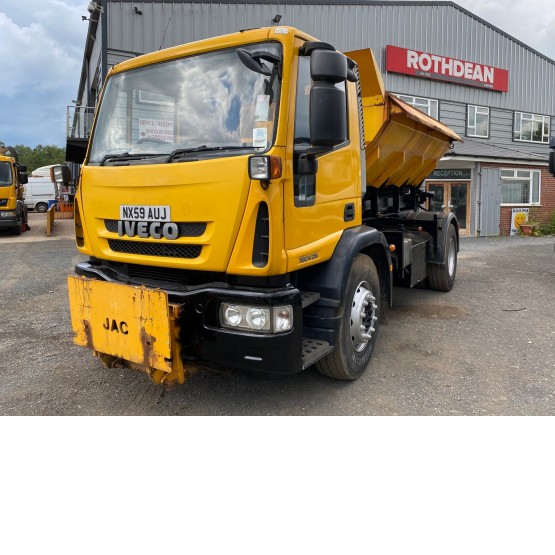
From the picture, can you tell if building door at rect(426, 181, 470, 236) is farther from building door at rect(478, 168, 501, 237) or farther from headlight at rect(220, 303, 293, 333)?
headlight at rect(220, 303, 293, 333)

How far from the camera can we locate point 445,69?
18172 mm

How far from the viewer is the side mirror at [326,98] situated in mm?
3107

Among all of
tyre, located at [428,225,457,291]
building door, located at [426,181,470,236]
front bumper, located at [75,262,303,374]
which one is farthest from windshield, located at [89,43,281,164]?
building door, located at [426,181,470,236]

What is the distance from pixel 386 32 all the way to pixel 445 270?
12.5m

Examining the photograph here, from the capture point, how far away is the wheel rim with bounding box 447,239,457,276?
25.6 ft

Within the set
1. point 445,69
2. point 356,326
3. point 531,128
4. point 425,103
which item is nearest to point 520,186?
point 531,128

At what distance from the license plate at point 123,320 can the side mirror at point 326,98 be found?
56.8 inches

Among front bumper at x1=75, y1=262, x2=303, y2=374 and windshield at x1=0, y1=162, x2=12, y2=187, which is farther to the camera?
windshield at x1=0, y1=162, x2=12, y2=187

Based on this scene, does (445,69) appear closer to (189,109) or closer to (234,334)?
(189,109)

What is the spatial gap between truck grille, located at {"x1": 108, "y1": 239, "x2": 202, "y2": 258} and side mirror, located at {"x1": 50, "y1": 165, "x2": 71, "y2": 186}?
4.23ft

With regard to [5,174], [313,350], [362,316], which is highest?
[5,174]

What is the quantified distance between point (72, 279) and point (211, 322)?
1.20 metres

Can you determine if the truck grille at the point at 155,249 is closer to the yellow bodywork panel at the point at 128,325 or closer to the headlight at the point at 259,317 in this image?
the yellow bodywork panel at the point at 128,325

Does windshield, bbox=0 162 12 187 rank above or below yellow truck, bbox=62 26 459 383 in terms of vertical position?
above
